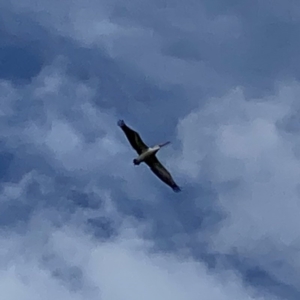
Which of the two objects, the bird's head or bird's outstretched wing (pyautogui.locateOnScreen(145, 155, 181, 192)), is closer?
the bird's head

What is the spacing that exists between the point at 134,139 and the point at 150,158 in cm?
248

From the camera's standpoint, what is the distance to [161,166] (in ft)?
237

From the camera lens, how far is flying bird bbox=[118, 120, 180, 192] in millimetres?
71312

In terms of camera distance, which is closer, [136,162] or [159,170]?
[136,162]

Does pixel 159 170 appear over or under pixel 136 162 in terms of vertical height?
over

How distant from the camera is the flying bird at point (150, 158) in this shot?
71.3m

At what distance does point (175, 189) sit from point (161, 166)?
121 inches

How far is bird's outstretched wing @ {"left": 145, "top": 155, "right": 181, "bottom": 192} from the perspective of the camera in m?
71.8

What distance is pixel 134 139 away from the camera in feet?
234

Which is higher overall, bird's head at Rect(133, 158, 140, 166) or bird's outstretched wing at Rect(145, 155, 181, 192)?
bird's outstretched wing at Rect(145, 155, 181, 192)

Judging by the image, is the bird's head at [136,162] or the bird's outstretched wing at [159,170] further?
the bird's outstretched wing at [159,170]

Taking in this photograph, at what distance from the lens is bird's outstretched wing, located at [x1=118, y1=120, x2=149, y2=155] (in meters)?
70.4

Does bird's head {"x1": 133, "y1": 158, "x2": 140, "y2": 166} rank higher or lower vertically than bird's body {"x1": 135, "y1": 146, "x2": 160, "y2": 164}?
lower

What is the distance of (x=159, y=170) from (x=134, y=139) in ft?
12.8
